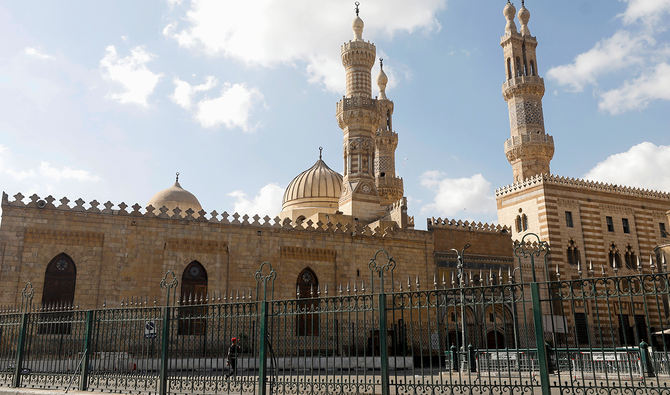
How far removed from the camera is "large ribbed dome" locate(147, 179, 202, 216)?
26.0m

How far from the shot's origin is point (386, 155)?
104 feet

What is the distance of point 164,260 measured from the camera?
17.5 meters

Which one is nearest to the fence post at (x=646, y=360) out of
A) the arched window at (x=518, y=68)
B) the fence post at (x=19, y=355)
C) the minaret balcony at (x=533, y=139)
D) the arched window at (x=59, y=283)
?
the fence post at (x=19, y=355)

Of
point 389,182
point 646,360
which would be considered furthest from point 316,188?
point 646,360

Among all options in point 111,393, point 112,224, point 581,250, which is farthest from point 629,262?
point 111,393

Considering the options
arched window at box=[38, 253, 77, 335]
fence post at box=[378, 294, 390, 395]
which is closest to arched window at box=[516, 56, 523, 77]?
arched window at box=[38, 253, 77, 335]

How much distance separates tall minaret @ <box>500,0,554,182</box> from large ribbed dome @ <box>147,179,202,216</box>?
640 inches

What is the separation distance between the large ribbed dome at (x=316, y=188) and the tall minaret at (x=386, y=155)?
2.48 metres

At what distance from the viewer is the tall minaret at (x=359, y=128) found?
2380 centimetres

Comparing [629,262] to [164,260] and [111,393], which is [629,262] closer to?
[164,260]

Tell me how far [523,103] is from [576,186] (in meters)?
5.46

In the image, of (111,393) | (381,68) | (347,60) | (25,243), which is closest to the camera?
(111,393)

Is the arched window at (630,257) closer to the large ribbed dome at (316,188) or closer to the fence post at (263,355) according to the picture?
the large ribbed dome at (316,188)

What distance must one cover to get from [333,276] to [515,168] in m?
13.9
